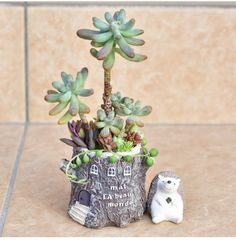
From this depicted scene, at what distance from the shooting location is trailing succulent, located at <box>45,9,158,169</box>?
74 cm

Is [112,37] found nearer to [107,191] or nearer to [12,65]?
[107,191]

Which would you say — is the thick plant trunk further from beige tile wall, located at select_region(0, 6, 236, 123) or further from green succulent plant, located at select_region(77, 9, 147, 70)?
beige tile wall, located at select_region(0, 6, 236, 123)

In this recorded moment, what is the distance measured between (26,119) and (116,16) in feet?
1.54

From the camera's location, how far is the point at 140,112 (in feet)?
2.60

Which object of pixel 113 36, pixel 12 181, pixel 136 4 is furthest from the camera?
pixel 136 4

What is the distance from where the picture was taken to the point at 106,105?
796 mm

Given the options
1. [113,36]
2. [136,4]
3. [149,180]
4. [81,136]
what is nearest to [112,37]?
[113,36]

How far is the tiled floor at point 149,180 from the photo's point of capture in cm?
80

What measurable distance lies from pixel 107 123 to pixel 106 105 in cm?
2

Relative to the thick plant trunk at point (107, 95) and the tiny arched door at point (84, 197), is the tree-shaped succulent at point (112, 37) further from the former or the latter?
the tiny arched door at point (84, 197)

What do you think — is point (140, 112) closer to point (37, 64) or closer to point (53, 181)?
point (53, 181)

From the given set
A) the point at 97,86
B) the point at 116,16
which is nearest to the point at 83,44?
the point at 97,86

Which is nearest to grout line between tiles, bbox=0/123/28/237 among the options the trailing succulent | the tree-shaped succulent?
the trailing succulent

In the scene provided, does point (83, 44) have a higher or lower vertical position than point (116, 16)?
lower
